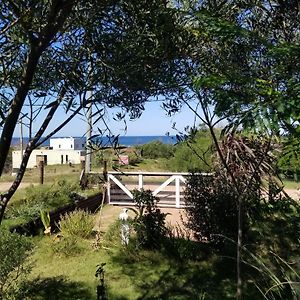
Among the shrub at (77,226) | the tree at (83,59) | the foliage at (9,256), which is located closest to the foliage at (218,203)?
the shrub at (77,226)

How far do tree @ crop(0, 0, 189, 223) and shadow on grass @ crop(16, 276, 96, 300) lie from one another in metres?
2.75

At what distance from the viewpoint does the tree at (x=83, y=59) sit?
6.97ft

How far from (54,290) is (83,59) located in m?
3.61

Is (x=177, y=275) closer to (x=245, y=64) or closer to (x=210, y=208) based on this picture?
(x=210, y=208)

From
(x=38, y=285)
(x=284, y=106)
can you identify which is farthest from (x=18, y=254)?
(x=284, y=106)

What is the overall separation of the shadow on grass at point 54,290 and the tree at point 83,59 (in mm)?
2749

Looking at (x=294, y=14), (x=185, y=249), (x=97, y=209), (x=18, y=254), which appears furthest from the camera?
(x=97, y=209)

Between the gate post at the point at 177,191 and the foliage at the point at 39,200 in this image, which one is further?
the gate post at the point at 177,191

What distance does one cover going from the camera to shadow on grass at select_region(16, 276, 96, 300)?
476 cm

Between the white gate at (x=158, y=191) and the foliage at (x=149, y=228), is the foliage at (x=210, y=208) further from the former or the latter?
the white gate at (x=158, y=191)

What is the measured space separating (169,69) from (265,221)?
14.9ft

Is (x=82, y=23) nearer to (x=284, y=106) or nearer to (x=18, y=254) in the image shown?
(x=284, y=106)

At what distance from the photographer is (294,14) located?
147 inches

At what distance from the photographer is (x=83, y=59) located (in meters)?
2.25
